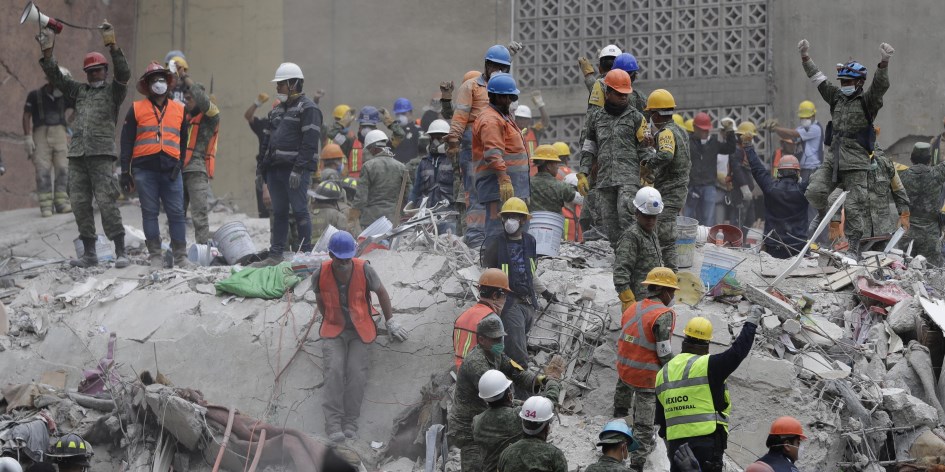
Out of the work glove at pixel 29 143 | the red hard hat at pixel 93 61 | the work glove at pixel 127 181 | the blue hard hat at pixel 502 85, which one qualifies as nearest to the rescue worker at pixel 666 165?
the blue hard hat at pixel 502 85

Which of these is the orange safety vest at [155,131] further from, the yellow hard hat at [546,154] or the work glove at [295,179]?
the yellow hard hat at [546,154]

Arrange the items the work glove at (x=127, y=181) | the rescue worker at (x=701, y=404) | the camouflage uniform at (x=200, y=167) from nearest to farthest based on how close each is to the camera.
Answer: the rescue worker at (x=701, y=404) → the work glove at (x=127, y=181) → the camouflage uniform at (x=200, y=167)

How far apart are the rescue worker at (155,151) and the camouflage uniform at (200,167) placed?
2.06 feet

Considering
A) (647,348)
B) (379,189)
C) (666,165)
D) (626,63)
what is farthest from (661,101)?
(379,189)

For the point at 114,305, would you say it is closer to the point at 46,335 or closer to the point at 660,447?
the point at 46,335

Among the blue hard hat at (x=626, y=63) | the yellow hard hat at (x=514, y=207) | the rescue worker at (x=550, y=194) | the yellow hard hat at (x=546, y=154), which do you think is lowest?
the rescue worker at (x=550, y=194)

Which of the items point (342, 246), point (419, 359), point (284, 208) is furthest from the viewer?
point (284, 208)

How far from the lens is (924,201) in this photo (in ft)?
47.3

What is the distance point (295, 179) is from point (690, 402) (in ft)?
19.1

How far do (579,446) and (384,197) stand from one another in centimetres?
511

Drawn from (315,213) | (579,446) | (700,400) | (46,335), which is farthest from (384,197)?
(700,400)

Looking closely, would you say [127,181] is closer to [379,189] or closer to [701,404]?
[379,189]

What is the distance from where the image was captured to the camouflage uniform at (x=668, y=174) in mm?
11344

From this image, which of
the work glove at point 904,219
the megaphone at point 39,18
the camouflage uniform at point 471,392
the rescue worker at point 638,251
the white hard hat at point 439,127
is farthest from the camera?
the white hard hat at point 439,127
